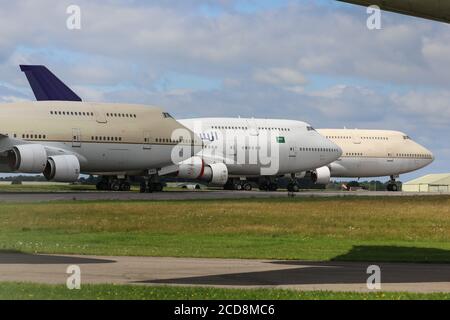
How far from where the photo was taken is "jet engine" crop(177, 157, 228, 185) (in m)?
67.9

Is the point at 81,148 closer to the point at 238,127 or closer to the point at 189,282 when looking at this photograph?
the point at 238,127

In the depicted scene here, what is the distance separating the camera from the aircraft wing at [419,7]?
18578 millimetres

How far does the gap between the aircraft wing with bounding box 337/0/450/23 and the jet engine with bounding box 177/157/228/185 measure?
161ft

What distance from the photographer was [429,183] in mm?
138125

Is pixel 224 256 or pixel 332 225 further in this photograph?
pixel 332 225

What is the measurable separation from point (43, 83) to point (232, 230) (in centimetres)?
4684

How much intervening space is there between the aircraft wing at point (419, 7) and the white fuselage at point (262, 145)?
56.2 metres

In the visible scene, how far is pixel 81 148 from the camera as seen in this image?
202 ft

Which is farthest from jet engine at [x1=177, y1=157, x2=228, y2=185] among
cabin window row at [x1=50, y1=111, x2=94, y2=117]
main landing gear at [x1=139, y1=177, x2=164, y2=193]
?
cabin window row at [x1=50, y1=111, x2=94, y2=117]

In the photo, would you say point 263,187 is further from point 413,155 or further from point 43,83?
point 43,83

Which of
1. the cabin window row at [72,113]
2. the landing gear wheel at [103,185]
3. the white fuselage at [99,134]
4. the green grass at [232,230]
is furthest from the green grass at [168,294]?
the landing gear wheel at [103,185]
